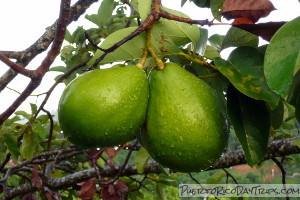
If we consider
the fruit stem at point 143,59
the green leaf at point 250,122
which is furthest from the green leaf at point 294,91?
the fruit stem at point 143,59

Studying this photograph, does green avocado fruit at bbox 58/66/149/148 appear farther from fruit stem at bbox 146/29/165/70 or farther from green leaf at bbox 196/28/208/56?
green leaf at bbox 196/28/208/56

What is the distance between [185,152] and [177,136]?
4 cm

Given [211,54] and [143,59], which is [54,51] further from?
[211,54]

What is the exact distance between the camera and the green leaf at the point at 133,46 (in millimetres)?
1020

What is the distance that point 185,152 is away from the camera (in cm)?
93

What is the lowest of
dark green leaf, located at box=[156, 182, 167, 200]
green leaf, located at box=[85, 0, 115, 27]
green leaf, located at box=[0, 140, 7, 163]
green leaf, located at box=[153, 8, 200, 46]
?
dark green leaf, located at box=[156, 182, 167, 200]

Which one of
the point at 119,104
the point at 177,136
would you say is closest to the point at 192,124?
the point at 177,136

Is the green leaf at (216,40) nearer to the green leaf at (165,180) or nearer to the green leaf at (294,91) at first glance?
the green leaf at (294,91)

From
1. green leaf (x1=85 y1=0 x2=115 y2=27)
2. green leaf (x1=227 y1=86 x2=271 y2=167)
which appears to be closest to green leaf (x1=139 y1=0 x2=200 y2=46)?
green leaf (x1=227 y1=86 x2=271 y2=167)

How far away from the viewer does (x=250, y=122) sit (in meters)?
0.94

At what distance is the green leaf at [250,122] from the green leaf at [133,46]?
21cm

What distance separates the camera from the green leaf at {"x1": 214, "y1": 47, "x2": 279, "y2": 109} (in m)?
0.83

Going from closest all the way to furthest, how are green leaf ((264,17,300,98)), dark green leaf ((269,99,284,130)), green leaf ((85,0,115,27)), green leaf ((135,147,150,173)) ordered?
1. green leaf ((264,17,300,98))
2. dark green leaf ((269,99,284,130))
3. green leaf ((85,0,115,27))
4. green leaf ((135,147,150,173))

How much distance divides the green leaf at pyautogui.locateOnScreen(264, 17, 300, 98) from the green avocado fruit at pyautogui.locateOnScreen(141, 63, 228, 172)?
0.25 metres
